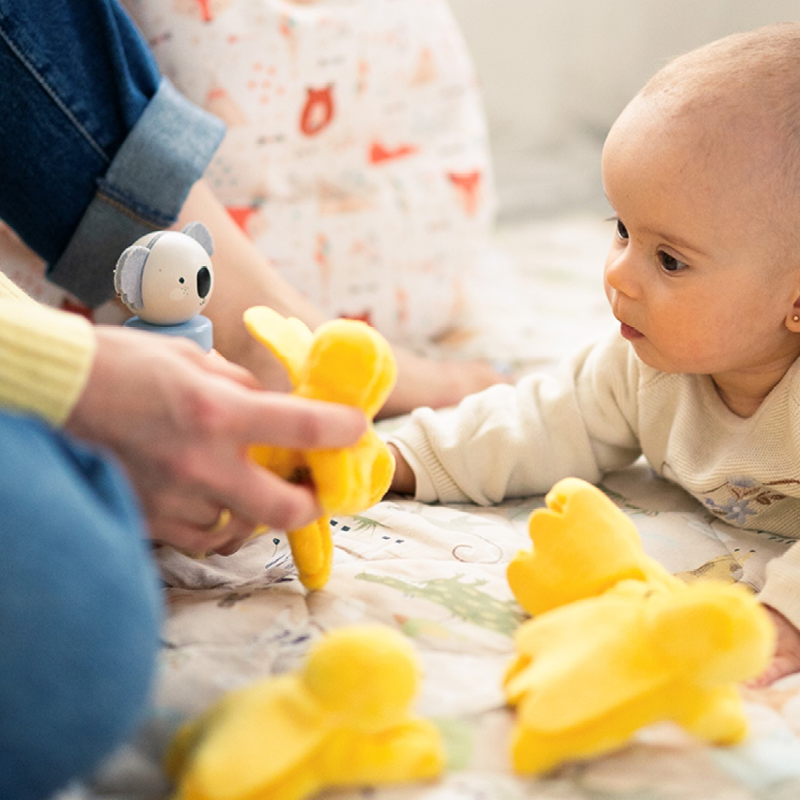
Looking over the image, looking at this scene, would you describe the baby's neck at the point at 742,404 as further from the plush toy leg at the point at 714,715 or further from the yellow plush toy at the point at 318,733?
the yellow plush toy at the point at 318,733

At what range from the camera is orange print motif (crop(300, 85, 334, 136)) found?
3.94ft

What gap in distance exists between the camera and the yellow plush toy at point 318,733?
0.48 meters

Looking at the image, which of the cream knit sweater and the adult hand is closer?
the adult hand

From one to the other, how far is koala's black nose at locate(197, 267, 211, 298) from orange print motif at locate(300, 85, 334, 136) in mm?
451

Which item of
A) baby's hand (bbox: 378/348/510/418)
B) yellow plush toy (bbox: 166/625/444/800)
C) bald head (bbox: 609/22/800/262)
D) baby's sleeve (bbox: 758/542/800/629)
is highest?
bald head (bbox: 609/22/800/262)

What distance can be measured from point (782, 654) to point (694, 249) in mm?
321

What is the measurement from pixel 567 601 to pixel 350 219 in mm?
717

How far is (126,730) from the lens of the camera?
47 centimetres


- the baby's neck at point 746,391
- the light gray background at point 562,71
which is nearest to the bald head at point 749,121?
the baby's neck at point 746,391

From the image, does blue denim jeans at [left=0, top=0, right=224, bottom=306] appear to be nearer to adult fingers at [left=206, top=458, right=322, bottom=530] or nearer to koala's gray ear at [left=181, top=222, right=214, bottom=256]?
koala's gray ear at [left=181, top=222, right=214, bottom=256]

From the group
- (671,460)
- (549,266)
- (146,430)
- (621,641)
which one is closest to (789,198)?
(671,460)

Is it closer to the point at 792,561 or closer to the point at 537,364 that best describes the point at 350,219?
the point at 537,364

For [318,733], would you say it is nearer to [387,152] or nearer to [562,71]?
[387,152]

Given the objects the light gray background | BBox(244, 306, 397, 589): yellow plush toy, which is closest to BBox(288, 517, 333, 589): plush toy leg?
BBox(244, 306, 397, 589): yellow plush toy
